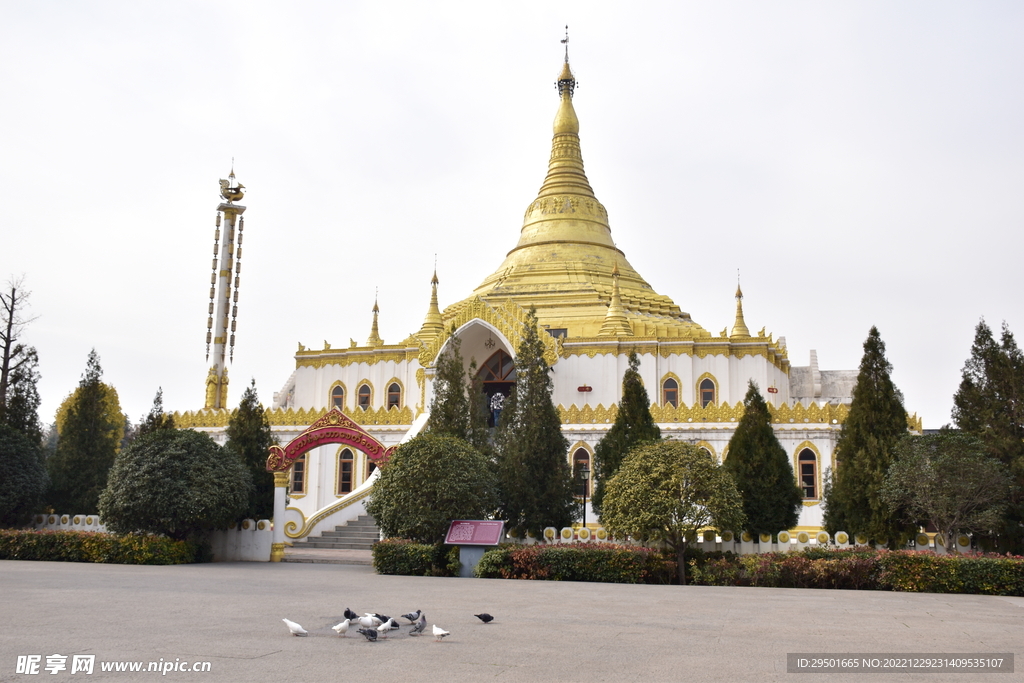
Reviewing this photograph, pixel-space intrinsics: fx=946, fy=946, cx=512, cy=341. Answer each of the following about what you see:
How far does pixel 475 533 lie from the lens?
2144cm

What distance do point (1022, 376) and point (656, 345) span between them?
18.4 meters

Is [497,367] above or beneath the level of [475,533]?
above

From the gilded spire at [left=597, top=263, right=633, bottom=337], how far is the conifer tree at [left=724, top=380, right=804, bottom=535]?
528 inches

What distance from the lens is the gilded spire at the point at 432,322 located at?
42.4 metres

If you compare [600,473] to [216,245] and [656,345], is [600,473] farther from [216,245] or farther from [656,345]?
[216,245]

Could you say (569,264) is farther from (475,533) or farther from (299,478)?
(475,533)

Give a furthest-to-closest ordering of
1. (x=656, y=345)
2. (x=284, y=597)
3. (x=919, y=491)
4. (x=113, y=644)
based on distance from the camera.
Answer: (x=656, y=345), (x=919, y=491), (x=284, y=597), (x=113, y=644)

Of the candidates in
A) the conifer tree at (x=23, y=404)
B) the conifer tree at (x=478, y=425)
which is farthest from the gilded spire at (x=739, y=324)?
the conifer tree at (x=23, y=404)

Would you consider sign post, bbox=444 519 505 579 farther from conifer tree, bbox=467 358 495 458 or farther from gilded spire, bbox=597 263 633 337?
gilded spire, bbox=597 263 633 337

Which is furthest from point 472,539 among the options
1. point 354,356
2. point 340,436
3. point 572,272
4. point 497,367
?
point 572,272

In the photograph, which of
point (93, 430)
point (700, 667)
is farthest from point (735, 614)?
point (93, 430)

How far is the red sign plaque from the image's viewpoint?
2119cm

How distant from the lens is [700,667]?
9.10 meters

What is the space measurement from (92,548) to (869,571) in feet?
59.8
